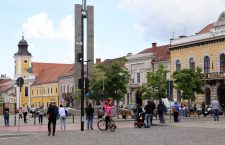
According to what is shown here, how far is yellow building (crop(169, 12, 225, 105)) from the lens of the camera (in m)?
59.9

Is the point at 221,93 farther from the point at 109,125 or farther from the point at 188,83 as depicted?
the point at 109,125

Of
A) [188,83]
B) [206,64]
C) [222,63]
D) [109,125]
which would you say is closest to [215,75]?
[222,63]

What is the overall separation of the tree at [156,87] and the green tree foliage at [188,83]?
111 inches

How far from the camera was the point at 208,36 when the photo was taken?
62375 millimetres

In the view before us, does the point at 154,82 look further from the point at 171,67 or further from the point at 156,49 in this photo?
the point at 156,49

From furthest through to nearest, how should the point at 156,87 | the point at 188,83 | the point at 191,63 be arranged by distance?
the point at 191,63
the point at 156,87
the point at 188,83

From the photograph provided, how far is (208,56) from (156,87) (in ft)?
29.5

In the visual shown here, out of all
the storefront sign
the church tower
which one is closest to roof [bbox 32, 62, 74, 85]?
the church tower

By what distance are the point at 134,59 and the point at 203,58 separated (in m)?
17.9

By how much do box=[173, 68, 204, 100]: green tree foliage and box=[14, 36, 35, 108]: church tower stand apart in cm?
8648

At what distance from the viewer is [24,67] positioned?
137 m

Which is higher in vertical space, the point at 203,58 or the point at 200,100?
the point at 203,58

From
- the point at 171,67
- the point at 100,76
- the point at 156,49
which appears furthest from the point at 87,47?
the point at 156,49

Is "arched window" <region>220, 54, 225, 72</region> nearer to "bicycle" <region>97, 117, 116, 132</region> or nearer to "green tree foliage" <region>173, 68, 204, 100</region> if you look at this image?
"green tree foliage" <region>173, 68, 204, 100</region>
